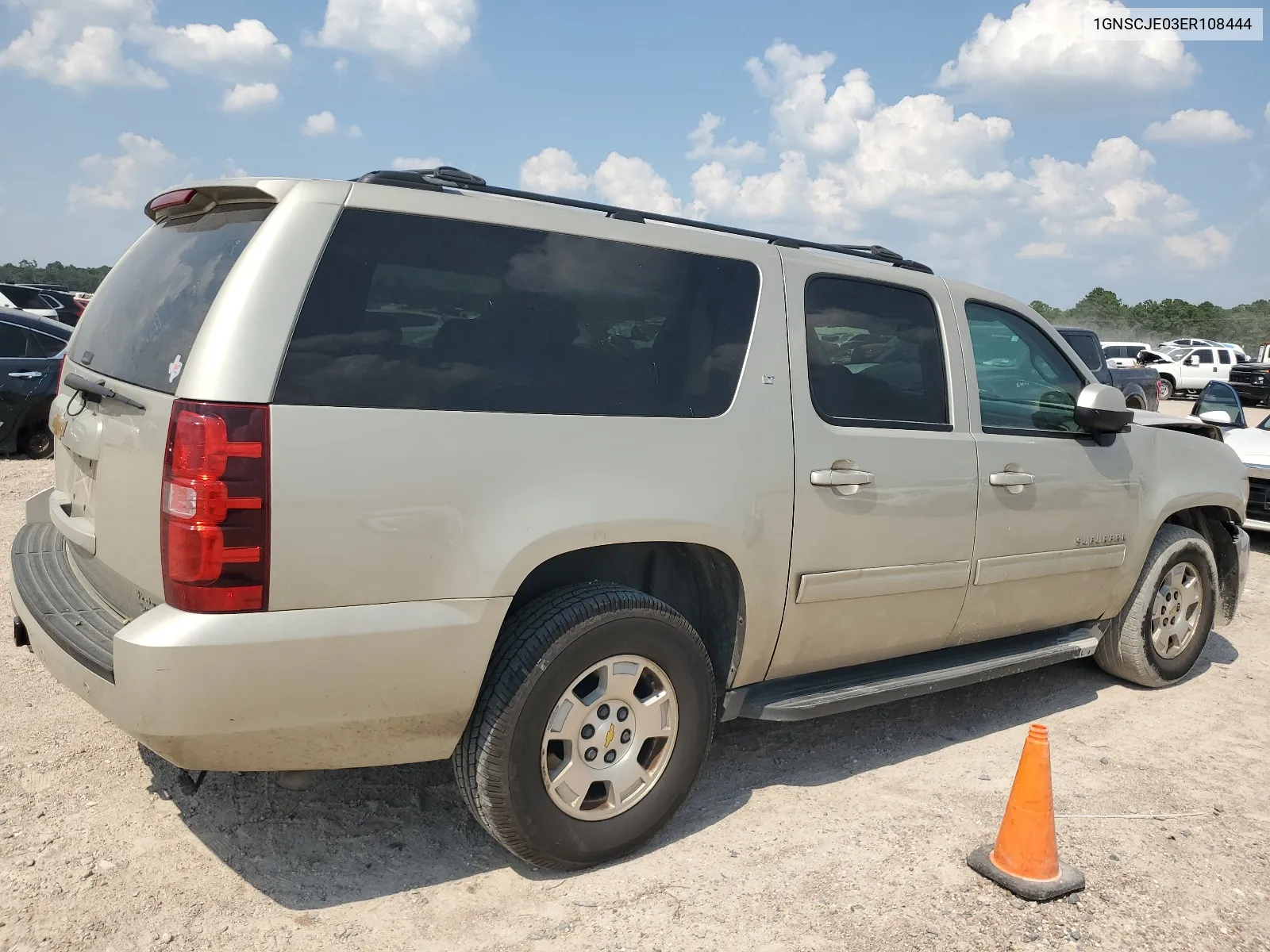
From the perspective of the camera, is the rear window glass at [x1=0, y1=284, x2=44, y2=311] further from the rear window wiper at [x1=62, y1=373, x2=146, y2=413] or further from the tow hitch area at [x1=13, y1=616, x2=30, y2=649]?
the rear window wiper at [x1=62, y1=373, x2=146, y2=413]

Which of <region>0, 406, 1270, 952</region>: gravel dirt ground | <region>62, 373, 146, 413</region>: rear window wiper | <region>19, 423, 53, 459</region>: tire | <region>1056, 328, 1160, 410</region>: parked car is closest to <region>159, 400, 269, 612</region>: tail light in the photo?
<region>62, 373, 146, 413</region>: rear window wiper

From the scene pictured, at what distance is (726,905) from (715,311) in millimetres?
1878

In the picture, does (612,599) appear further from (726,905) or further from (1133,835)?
(1133,835)

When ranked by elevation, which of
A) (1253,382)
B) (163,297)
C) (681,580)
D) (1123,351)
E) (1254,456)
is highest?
(1123,351)

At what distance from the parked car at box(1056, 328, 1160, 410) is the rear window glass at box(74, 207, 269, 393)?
10.8 meters

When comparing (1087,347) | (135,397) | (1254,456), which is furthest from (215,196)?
(1087,347)

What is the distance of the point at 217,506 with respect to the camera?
2473mm

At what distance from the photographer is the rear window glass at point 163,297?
276 centimetres

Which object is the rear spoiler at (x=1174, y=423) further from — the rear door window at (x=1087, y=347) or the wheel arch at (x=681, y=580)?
the rear door window at (x=1087, y=347)

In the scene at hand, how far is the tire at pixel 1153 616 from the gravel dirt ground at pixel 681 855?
2.22 feet

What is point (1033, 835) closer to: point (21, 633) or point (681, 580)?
point (681, 580)

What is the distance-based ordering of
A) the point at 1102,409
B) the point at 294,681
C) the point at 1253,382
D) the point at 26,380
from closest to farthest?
the point at 294,681
the point at 1102,409
the point at 26,380
the point at 1253,382

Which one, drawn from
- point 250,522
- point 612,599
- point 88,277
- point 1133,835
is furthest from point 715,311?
point 88,277

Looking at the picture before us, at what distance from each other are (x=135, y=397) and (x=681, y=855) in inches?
85.4
